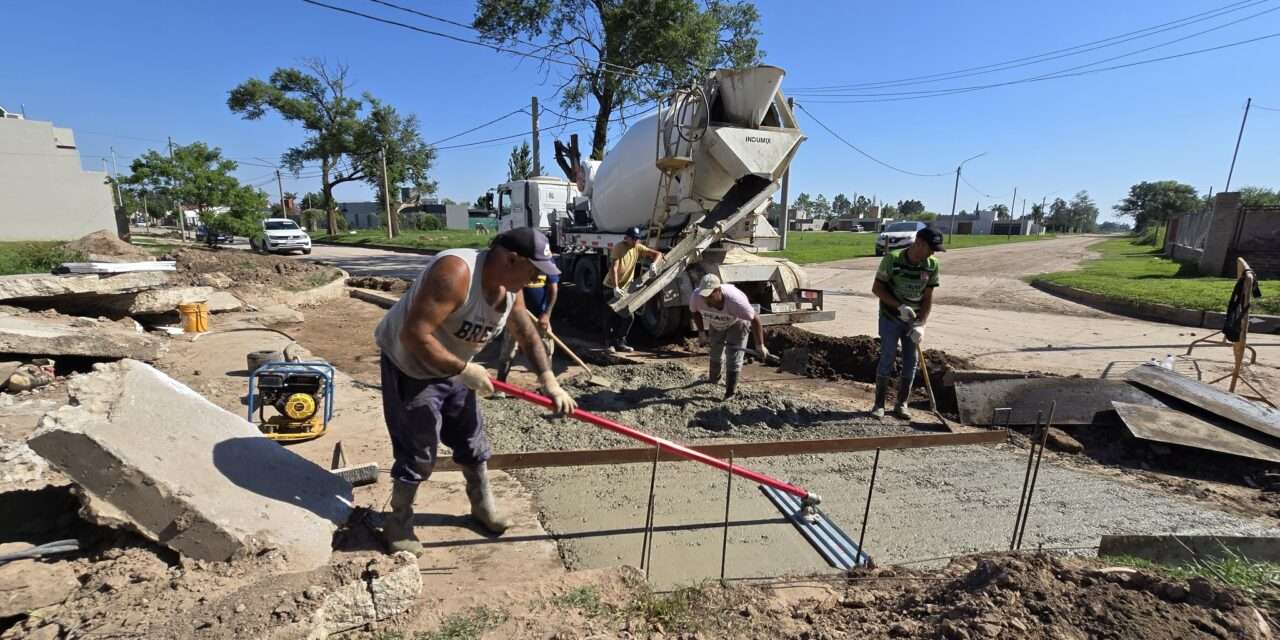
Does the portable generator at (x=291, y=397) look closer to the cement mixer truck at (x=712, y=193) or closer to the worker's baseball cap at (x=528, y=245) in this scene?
the worker's baseball cap at (x=528, y=245)

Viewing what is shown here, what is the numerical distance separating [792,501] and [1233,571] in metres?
1.90

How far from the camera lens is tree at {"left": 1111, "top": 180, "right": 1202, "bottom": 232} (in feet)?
185

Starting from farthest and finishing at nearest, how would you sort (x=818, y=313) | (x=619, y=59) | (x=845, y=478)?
(x=619, y=59), (x=818, y=313), (x=845, y=478)

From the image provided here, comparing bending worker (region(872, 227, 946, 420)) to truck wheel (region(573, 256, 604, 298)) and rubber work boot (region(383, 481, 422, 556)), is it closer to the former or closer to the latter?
rubber work boot (region(383, 481, 422, 556))

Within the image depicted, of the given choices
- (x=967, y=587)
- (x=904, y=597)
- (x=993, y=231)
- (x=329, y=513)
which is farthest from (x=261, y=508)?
(x=993, y=231)

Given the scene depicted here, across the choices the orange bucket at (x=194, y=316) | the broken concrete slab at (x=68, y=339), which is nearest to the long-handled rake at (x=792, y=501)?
the broken concrete slab at (x=68, y=339)

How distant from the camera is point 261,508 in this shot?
2.52 meters

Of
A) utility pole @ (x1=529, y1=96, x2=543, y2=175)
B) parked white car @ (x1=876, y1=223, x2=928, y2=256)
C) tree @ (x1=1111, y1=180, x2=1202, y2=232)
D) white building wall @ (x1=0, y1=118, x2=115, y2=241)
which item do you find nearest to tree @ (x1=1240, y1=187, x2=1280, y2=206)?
tree @ (x1=1111, y1=180, x2=1202, y2=232)

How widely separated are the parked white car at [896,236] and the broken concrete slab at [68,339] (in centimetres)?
2252

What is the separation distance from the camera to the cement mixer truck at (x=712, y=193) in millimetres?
6996

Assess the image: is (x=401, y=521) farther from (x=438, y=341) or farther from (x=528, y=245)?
(x=528, y=245)

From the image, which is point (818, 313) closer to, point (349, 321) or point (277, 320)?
point (349, 321)

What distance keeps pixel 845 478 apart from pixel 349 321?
27.6 feet

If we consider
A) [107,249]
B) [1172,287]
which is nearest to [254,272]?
[107,249]
